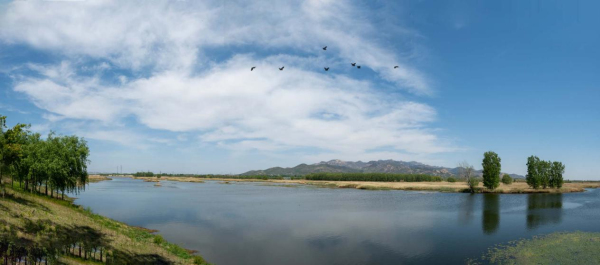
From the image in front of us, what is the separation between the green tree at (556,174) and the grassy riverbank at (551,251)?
110 meters

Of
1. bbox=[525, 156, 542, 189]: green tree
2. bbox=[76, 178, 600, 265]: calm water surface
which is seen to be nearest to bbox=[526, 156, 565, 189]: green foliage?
bbox=[525, 156, 542, 189]: green tree

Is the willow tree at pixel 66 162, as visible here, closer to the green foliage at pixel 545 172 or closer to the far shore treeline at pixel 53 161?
the far shore treeline at pixel 53 161

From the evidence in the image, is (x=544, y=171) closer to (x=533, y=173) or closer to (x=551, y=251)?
(x=533, y=173)

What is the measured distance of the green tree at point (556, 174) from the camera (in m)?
126

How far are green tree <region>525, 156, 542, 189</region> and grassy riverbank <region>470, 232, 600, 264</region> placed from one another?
3956 inches

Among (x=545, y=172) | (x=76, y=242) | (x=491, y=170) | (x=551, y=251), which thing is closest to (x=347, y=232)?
(x=551, y=251)

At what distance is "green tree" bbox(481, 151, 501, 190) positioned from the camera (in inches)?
4532

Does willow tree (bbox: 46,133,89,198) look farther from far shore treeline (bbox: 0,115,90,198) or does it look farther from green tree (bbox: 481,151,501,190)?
green tree (bbox: 481,151,501,190)

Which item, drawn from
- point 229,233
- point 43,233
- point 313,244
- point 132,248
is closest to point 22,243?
point 43,233

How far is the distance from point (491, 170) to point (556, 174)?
36.9 m

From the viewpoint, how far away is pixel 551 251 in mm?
32000

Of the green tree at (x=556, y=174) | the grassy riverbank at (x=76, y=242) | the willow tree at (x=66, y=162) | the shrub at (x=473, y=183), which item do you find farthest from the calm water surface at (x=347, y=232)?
Result: the green tree at (x=556, y=174)

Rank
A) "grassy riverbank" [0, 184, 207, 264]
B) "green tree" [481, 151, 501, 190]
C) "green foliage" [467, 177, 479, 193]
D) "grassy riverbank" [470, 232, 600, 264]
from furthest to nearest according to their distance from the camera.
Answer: "green foliage" [467, 177, 479, 193] → "green tree" [481, 151, 501, 190] → "grassy riverbank" [470, 232, 600, 264] → "grassy riverbank" [0, 184, 207, 264]

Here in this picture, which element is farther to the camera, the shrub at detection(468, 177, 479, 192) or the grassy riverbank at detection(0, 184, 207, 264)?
Answer: the shrub at detection(468, 177, 479, 192)
